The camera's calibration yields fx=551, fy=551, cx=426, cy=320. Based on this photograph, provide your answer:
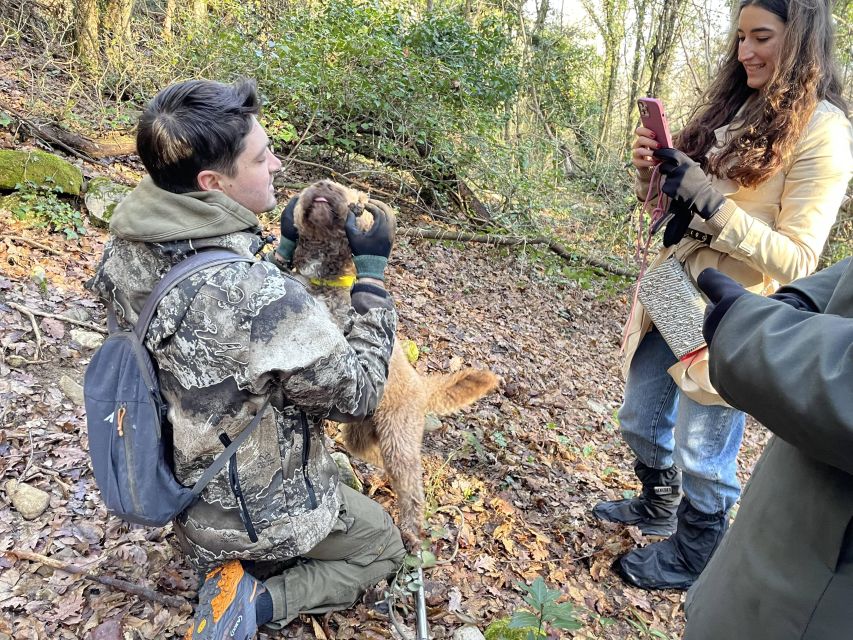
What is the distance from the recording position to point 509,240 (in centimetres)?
995

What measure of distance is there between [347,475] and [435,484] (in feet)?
2.22

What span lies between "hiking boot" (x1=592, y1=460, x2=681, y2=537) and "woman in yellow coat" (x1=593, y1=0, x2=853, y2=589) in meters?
0.28

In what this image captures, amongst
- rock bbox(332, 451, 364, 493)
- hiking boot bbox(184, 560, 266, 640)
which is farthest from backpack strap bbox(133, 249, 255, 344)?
rock bbox(332, 451, 364, 493)

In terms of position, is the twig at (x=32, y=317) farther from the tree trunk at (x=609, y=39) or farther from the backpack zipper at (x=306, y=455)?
the tree trunk at (x=609, y=39)

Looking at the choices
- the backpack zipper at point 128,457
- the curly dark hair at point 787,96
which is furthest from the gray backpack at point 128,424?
the curly dark hair at point 787,96

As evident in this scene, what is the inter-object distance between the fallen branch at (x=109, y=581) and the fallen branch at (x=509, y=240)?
6.76m

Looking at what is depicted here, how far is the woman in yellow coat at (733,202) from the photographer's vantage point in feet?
8.70

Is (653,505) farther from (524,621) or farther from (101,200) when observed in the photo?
(101,200)

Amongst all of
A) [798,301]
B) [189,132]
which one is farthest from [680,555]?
[189,132]

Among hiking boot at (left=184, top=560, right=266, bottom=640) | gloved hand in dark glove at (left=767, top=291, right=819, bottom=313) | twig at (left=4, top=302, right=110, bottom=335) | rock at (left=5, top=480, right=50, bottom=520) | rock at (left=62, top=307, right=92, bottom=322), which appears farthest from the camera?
rock at (left=62, top=307, right=92, bottom=322)

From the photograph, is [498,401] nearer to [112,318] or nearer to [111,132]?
[112,318]

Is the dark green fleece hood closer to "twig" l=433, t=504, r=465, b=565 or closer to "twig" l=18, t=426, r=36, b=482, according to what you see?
"twig" l=18, t=426, r=36, b=482

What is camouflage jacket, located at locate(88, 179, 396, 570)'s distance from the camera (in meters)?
1.92

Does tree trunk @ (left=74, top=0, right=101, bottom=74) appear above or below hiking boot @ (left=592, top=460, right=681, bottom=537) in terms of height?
above
